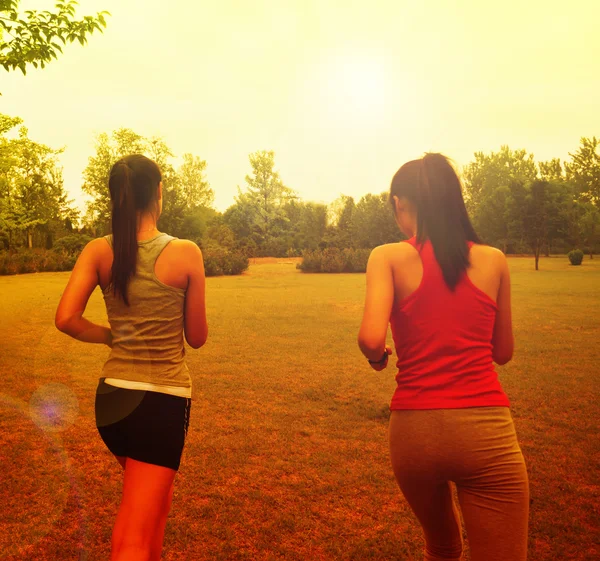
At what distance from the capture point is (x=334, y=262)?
3709cm

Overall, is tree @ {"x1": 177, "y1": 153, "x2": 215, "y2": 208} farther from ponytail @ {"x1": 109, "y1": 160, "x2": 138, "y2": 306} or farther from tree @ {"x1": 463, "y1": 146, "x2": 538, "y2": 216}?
ponytail @ {"x1": 109, "y1": 160, "x2": 138, "y2": 306}

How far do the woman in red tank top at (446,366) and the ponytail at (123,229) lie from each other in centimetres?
94

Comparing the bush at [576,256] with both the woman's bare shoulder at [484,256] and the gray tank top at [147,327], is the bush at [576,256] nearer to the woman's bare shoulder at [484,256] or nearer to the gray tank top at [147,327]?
the woman's bare shoulder at [484,256]

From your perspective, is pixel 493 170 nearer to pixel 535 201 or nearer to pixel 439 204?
pixel 535 201

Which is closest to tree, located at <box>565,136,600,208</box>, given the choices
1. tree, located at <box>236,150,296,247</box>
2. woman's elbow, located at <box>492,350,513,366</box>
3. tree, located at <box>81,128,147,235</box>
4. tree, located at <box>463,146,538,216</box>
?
tree, located at <box>463,146,538,216</box>

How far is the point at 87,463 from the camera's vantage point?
488cm

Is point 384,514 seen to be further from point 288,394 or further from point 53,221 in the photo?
point 53,221

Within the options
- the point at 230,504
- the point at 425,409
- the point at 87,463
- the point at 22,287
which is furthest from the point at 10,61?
the point at 22,287

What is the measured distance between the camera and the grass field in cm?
362

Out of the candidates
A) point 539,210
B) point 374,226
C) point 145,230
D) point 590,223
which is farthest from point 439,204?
point 590,223

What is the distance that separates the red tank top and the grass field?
2.11 m

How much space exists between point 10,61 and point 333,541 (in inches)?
340

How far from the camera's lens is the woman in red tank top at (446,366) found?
1744 millimetres

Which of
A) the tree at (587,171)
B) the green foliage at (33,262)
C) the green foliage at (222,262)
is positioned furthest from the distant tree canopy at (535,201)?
the green foliage at (33,262)
